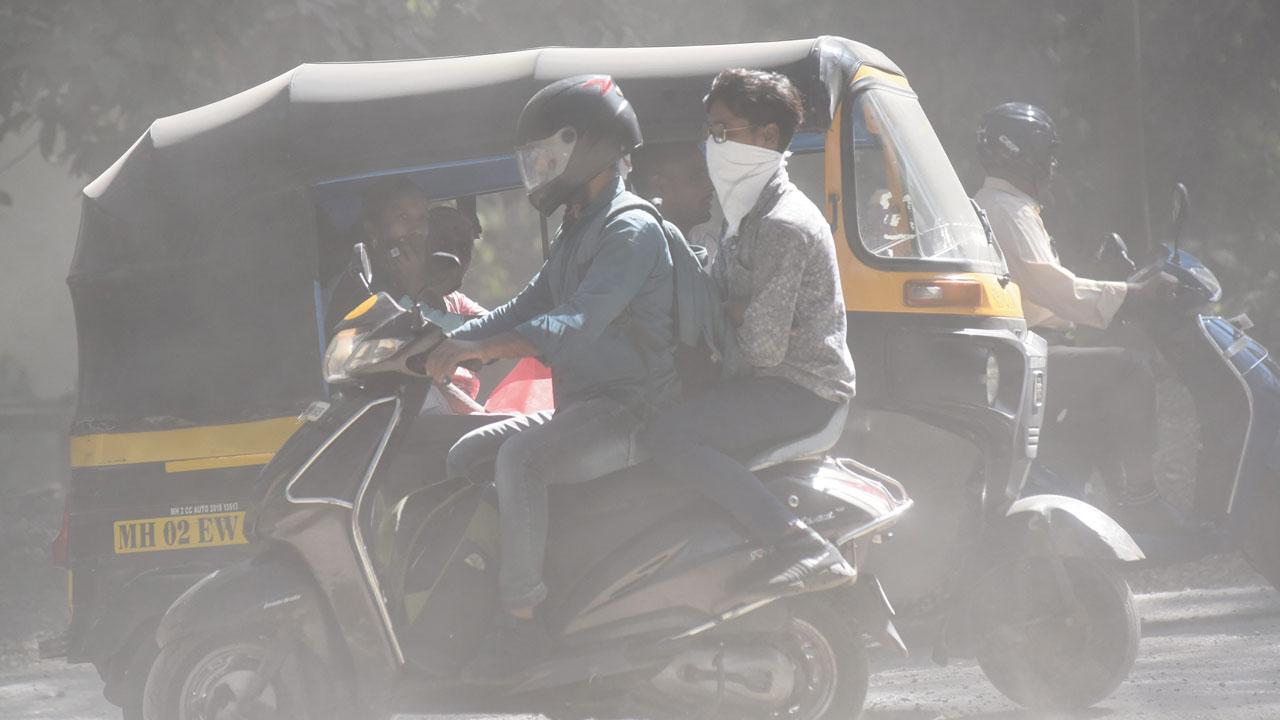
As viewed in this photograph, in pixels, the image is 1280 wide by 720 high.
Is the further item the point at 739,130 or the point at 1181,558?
the point at 1181,558

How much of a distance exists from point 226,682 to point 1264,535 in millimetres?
3813

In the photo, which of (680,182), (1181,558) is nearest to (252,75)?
(680,182)

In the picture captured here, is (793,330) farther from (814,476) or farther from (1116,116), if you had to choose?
(1116,116)

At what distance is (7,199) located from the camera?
32.0ft

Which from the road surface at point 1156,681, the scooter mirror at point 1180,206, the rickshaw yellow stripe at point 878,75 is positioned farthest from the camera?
the scooter mirror at point 1180,206

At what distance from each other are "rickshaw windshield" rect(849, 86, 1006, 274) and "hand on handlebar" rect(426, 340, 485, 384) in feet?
5.12

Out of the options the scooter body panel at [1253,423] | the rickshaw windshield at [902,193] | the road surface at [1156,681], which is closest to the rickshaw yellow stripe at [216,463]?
the road surface at [1156,681]

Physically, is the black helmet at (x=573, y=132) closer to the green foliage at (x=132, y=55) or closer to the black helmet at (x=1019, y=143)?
the black helmet at (x=1019, y=143)

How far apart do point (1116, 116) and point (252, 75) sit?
4.89m

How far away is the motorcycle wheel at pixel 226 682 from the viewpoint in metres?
4.03

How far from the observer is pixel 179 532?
5012 mm

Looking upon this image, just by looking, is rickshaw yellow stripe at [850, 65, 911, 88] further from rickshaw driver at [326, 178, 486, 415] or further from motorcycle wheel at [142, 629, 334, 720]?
motorcycle wheel at [142, 629, 334, 720]

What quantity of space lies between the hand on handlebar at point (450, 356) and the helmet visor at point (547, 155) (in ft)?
1.75

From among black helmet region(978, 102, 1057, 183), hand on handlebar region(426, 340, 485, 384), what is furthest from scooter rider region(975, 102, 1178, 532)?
hand on handlebar region(426, 340, 485, 384)
